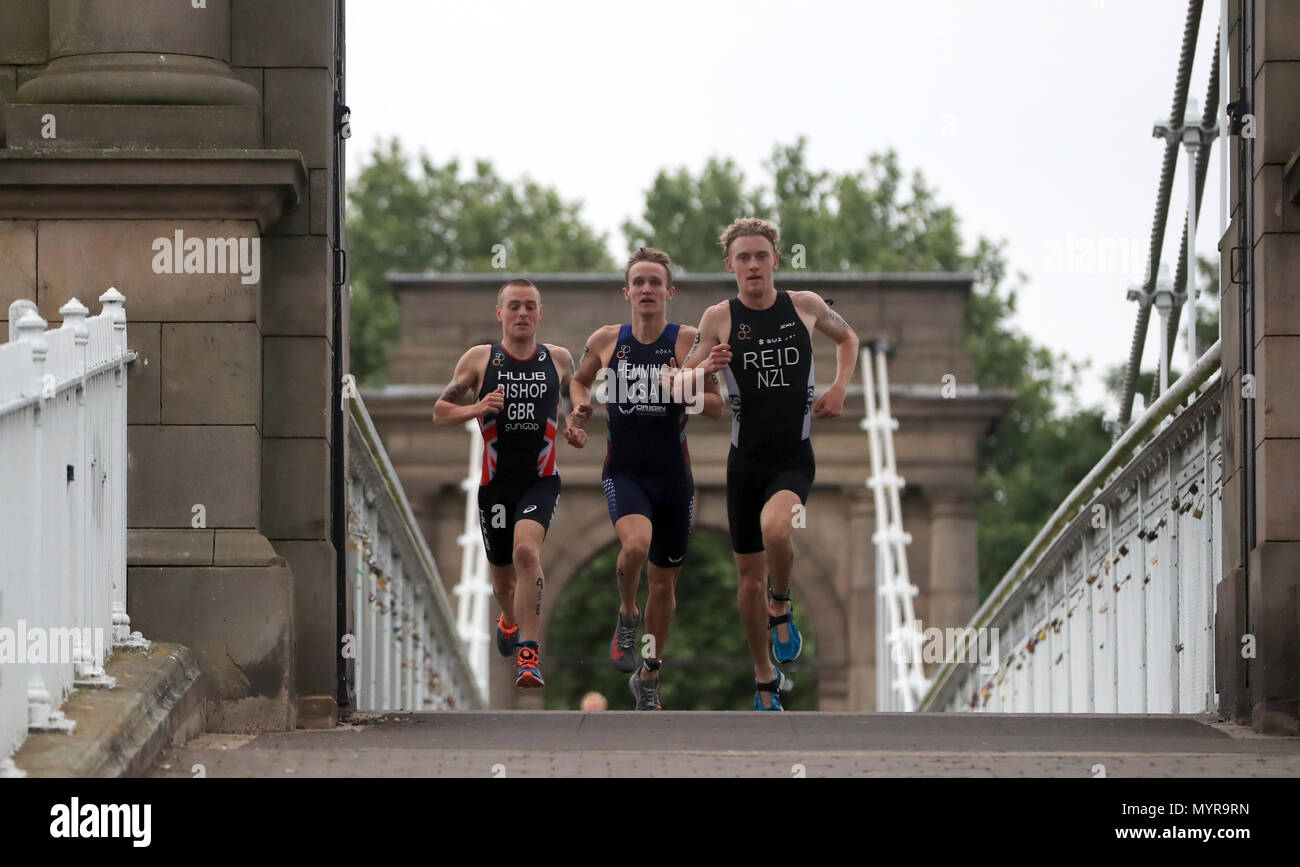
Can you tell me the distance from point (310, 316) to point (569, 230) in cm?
6645

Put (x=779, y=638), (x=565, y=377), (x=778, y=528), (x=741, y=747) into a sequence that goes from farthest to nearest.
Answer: (x=565, y=377) < (x=779, y=638) < (x=778, y=528) < (x=741, y=747)

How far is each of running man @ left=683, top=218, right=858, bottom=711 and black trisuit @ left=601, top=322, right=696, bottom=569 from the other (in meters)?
0.29

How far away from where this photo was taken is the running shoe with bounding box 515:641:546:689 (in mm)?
11492

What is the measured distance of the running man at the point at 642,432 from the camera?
11.9m

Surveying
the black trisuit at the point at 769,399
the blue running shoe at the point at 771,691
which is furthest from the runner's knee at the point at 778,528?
the blue running shoe at the point at 771,691

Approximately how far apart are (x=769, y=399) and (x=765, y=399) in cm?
2

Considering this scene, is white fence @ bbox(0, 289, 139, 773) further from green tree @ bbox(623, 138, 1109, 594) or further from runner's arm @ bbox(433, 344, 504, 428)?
green tree @ bbox(623, 138, 1109, 594)

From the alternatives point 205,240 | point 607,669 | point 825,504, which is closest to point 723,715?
point 205,240

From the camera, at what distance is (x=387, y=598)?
631 inches

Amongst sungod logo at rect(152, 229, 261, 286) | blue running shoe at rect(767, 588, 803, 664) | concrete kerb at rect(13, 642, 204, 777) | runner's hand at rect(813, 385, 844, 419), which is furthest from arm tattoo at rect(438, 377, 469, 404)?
concrete kerb at rect(13, 642, 204, 777)

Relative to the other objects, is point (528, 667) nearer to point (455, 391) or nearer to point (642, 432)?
A: point (642, 432)
